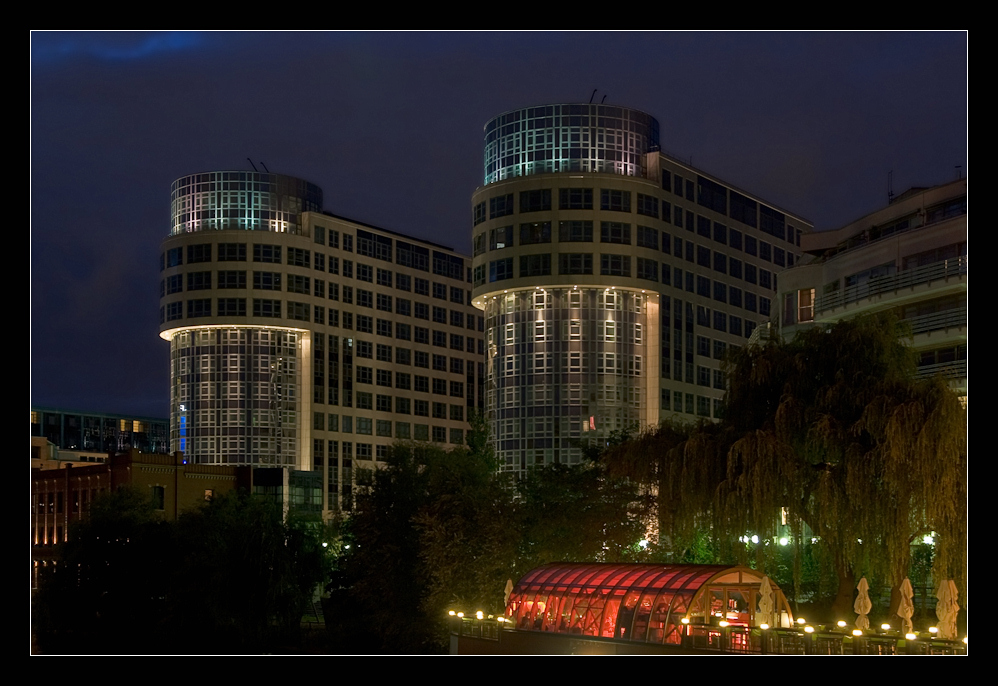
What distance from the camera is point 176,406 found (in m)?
139

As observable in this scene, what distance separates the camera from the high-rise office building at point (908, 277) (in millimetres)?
66000

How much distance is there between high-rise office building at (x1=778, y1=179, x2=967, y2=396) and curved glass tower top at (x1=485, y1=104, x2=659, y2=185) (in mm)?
32031

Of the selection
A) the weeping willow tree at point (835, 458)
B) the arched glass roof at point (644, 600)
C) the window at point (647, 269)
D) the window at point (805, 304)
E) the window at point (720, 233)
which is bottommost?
the arched glass roof at point (644, 600)

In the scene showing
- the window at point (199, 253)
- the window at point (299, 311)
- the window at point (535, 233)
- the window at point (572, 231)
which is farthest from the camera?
the window at point (299, 311)

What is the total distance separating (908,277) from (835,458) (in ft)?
84.2

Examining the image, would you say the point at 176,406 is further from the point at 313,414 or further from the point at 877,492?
the point at 877,492

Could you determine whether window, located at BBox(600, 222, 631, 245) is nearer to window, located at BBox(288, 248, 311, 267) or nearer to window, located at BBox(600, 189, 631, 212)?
window, located at BBox(600, 189, 631, 212)

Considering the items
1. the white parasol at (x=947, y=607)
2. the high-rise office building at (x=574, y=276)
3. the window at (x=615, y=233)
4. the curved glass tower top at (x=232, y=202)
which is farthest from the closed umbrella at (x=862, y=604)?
the curved glass tower top at (x=232, y=202)

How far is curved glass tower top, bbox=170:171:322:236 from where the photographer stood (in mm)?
139250

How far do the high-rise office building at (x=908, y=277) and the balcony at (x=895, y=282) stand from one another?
5 cm

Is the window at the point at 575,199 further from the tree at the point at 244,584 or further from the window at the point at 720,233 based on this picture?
the tree at the point at 244,584

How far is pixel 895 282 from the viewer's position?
69125 millimetres
